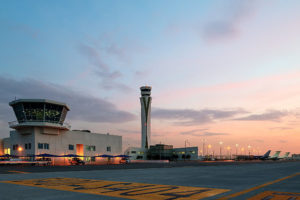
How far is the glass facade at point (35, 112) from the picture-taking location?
69.1 metres

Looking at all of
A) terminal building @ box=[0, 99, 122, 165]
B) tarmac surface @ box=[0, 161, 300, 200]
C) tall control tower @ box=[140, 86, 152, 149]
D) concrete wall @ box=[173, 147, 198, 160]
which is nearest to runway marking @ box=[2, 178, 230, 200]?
tarmac surface @ box=[0, 161, 300, 200]

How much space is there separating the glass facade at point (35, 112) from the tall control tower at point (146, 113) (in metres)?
88.0

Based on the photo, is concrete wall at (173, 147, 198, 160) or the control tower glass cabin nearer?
the control tower glass cabin

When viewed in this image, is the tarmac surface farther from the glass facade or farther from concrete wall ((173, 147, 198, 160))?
concrete wall ((173, 147, 198, 160))

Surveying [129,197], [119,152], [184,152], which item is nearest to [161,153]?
[184,152]

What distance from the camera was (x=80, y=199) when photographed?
10.7 m

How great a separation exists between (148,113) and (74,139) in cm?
7975

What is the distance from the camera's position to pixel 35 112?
228ft

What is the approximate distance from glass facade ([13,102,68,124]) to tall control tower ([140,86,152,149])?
8797 centimetres

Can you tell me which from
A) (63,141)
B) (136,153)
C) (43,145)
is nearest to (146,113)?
(136,153)

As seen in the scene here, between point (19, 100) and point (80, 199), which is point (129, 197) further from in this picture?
point (19, 100)

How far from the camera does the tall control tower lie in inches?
6220

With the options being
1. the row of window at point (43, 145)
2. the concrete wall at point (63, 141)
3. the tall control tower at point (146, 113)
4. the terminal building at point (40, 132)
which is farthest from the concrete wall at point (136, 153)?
the row of window at point (43, 145)

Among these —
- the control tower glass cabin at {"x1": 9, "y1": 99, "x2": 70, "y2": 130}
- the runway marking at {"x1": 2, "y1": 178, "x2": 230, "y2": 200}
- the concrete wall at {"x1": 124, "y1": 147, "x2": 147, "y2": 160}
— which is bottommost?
the concrete wall at {"x1": 124, "y1": 147, "x2": 147, "y2": 160}
